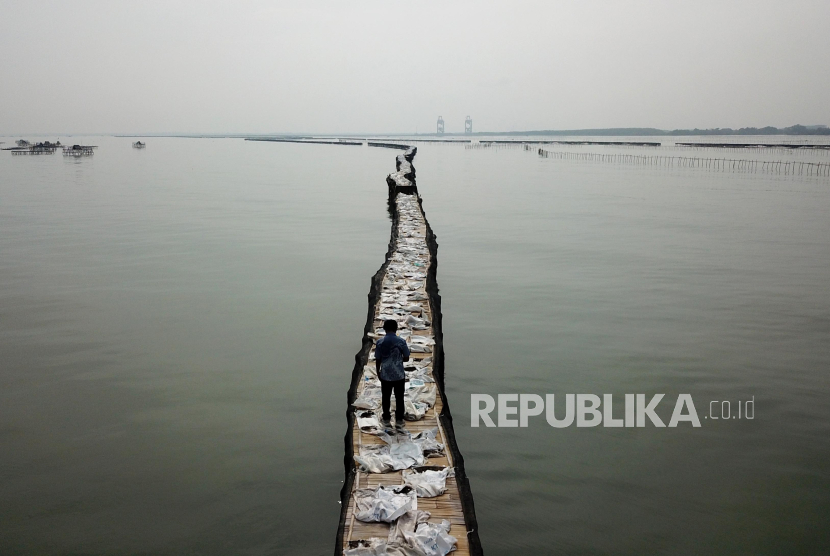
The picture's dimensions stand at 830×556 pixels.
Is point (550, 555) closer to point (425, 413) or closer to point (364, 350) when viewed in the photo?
point (425, 413)

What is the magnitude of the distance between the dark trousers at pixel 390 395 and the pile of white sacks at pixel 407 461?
0.17 meters

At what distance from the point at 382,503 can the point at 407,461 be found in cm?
72

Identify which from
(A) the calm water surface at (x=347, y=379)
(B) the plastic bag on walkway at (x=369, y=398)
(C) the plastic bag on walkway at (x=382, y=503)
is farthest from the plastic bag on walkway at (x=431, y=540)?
(B) the plastic bag on walkway at (x=369, y=398)

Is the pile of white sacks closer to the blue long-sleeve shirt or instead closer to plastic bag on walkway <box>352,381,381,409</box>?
plastic bag on walkway <box>352,381,381,409</box>

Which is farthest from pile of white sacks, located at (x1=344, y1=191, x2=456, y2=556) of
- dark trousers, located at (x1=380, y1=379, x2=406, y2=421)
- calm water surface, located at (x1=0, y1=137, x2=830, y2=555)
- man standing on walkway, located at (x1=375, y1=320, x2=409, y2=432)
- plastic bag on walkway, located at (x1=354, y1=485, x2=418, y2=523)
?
calm water surface, located at (x1=0, y1=137, x2=830, y2=555)

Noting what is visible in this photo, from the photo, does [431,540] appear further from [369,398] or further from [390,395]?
[369,398]

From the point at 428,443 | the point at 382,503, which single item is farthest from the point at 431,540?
the point at 428,443

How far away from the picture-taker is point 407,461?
5949mm

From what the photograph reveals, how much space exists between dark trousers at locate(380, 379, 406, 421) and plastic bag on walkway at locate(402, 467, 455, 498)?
2.85ft

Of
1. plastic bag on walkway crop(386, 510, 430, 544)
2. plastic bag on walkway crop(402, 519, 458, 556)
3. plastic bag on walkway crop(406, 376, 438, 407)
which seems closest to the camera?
plastic bag on walkway crop(402, 519, 458, 556)

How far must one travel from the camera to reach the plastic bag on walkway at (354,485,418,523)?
203 inches

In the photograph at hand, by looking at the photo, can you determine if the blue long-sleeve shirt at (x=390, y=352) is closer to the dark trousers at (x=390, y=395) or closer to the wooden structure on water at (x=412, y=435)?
the dark trousers at (x=390, y=395)

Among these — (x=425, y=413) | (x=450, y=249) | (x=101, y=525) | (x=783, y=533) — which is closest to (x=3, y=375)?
(x=101, y=525)

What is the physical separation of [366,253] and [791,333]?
11.0 m
